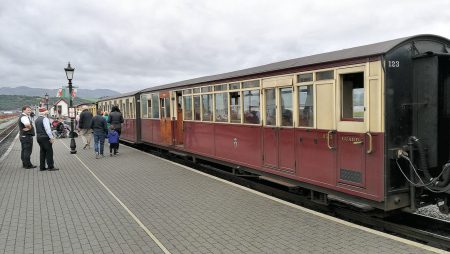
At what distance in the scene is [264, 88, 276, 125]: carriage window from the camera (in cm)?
780

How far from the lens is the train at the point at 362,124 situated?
5.39 metres

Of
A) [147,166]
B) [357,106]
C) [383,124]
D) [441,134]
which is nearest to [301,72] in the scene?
[357,106]

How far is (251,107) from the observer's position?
8.61m

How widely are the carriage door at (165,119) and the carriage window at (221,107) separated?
4.03 metres

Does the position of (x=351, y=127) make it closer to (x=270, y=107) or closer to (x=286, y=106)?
(x=286, y=106)

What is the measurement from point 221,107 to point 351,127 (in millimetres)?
4693

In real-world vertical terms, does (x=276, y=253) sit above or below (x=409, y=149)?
below

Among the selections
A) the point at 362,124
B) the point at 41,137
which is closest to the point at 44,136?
the point at 41,137

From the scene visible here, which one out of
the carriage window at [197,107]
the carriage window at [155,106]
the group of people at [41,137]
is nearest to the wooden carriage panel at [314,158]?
the carriage window at [197,107]

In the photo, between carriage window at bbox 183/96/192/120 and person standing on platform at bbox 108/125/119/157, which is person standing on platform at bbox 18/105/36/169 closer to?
person standing on platform at bbox 108/125/119/157

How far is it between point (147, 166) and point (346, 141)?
24.7ft

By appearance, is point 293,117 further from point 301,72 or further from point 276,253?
point 276,253

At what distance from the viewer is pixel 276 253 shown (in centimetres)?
477

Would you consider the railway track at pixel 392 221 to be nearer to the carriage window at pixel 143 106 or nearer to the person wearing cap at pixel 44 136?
the person wearing cap at pixel 44 136
